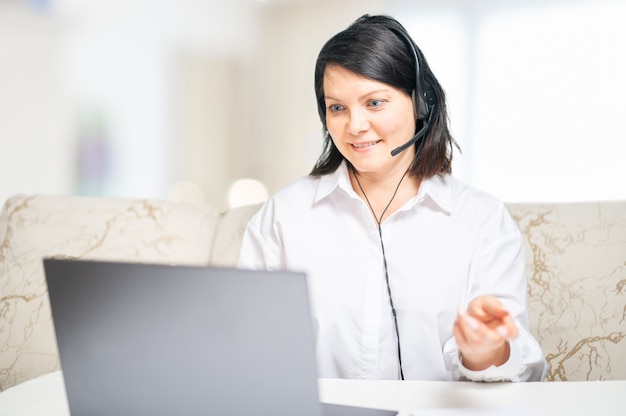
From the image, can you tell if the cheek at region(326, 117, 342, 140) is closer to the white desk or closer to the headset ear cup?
the headset ear cup

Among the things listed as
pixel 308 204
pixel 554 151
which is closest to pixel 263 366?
pixel 308 204

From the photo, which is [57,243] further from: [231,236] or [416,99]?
[416,99]

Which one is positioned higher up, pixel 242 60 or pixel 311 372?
pixel 242 60

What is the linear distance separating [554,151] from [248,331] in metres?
2.92

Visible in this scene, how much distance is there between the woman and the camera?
118cm

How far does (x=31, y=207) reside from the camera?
1.68 m

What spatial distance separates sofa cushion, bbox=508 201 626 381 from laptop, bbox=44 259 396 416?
104 cm

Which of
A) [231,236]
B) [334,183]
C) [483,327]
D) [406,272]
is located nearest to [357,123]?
[334,183]

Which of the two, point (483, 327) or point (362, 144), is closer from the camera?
point (483, 327)

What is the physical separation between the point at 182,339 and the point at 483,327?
1.31 feet

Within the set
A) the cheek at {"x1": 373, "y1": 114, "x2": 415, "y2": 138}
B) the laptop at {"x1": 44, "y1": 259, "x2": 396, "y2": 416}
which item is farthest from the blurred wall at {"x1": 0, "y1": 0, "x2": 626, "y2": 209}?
the laptop at {"x1": 44, "y1": 259, "x2": 396, "y2": 416}

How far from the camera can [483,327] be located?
2.62 ft

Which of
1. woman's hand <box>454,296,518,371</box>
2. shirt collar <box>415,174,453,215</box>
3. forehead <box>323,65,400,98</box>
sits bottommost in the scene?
woman's hand <box>454,296,518,371</box>

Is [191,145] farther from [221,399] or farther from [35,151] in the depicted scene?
[221,399]
